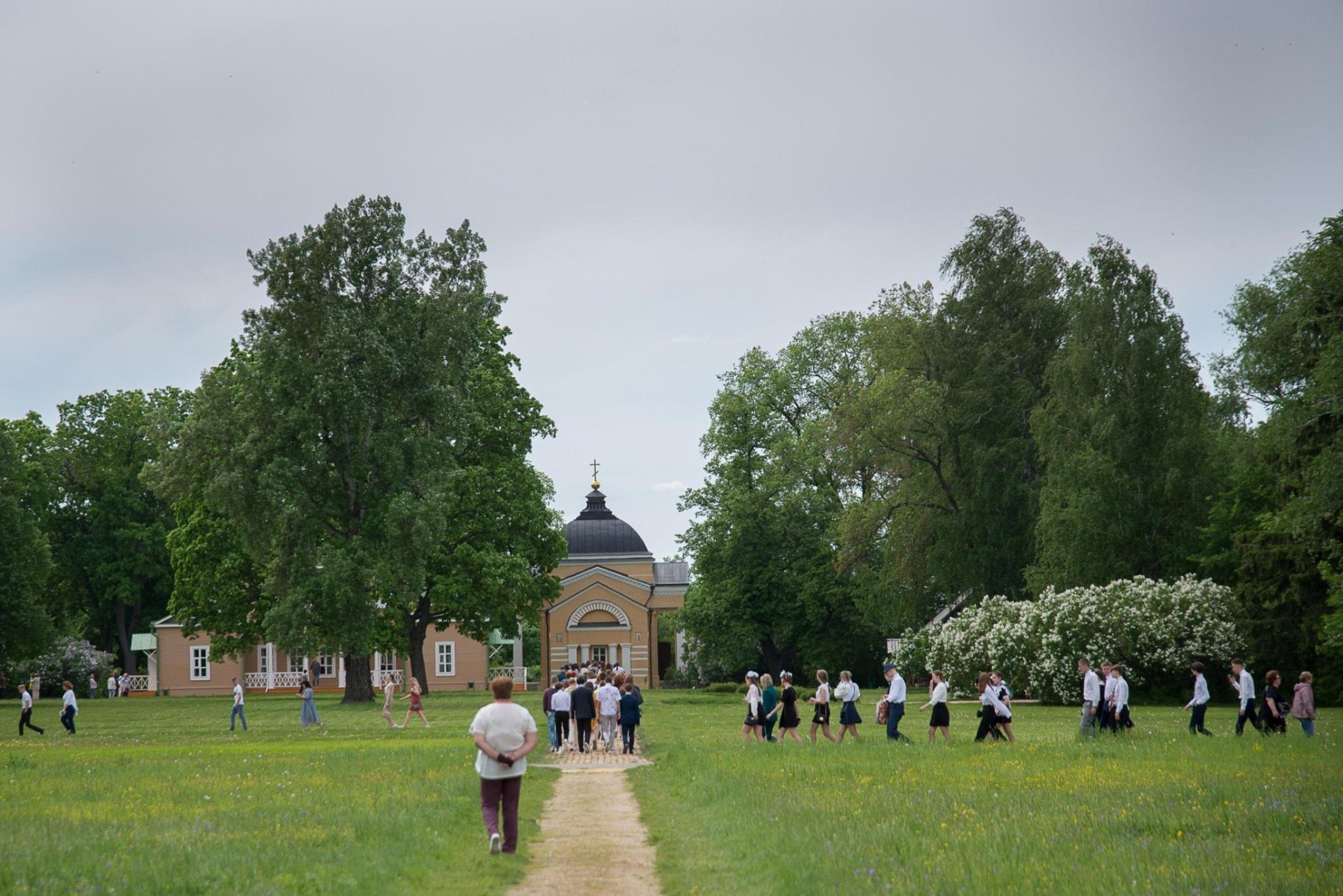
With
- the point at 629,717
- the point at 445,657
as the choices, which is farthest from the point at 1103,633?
the point at 445,657

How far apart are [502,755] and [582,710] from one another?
14.5 metres

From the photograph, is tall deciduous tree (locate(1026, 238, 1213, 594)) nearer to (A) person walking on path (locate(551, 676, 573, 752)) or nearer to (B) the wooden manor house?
(A) person walking on path (locate(551, 676, 573, 752))

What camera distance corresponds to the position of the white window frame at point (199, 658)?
71.9m

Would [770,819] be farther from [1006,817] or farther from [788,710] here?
[788,710]

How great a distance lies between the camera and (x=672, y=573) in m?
99.6

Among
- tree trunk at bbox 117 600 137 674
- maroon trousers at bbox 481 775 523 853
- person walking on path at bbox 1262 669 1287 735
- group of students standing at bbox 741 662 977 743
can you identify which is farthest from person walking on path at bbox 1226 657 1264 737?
tree trunk at bbox 117 600 137 674

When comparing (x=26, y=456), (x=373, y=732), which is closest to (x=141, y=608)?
(x=26, y=456)

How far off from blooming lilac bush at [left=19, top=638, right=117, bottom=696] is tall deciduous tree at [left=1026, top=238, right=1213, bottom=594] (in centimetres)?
4550

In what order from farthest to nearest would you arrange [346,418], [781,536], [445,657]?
[445,657], [781,536], [346,418]

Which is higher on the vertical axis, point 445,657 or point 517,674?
point 445,657

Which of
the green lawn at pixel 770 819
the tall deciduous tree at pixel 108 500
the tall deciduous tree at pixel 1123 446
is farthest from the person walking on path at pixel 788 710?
the tall deciduous tree at pixel 108 500

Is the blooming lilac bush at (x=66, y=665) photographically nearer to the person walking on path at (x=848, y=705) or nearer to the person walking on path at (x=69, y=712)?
the person walking on path at (x=69, y=712)

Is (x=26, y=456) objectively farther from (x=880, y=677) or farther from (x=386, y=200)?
(x=880, y=677)

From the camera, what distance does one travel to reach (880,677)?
66500mm
